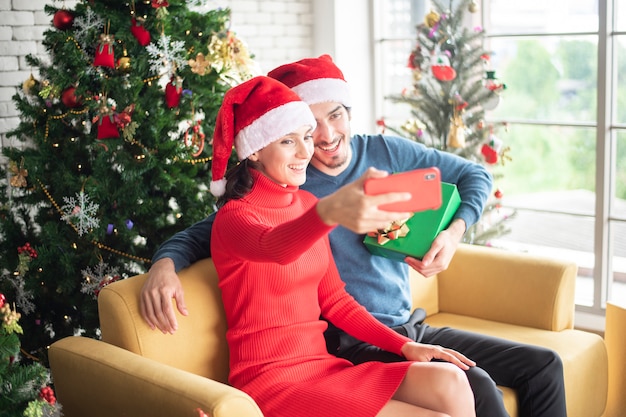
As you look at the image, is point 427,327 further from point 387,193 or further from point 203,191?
point 387,193

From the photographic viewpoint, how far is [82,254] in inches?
116

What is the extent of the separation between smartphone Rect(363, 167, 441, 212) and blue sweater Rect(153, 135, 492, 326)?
0.96m

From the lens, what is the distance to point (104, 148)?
2.87 m

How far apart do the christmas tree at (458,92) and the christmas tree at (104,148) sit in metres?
1.23

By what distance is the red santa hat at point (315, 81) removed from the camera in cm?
255

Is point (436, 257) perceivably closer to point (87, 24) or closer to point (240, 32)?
point (87, 24)

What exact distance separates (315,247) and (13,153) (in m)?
1.31

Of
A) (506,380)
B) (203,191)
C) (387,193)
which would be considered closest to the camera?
(387,193)

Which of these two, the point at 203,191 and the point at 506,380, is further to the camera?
the point at 203,191

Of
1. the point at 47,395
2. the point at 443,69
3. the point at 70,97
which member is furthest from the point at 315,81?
the point at 443,69

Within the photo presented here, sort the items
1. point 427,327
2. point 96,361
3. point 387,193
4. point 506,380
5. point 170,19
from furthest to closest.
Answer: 1. point 170,19
2. point 427,327
3. point 506,380
4. point 96,361
5. point 387,193

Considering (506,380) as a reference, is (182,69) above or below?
above

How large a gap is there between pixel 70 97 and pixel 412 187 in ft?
5.29

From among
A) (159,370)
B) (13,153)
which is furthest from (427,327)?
(13,153)
